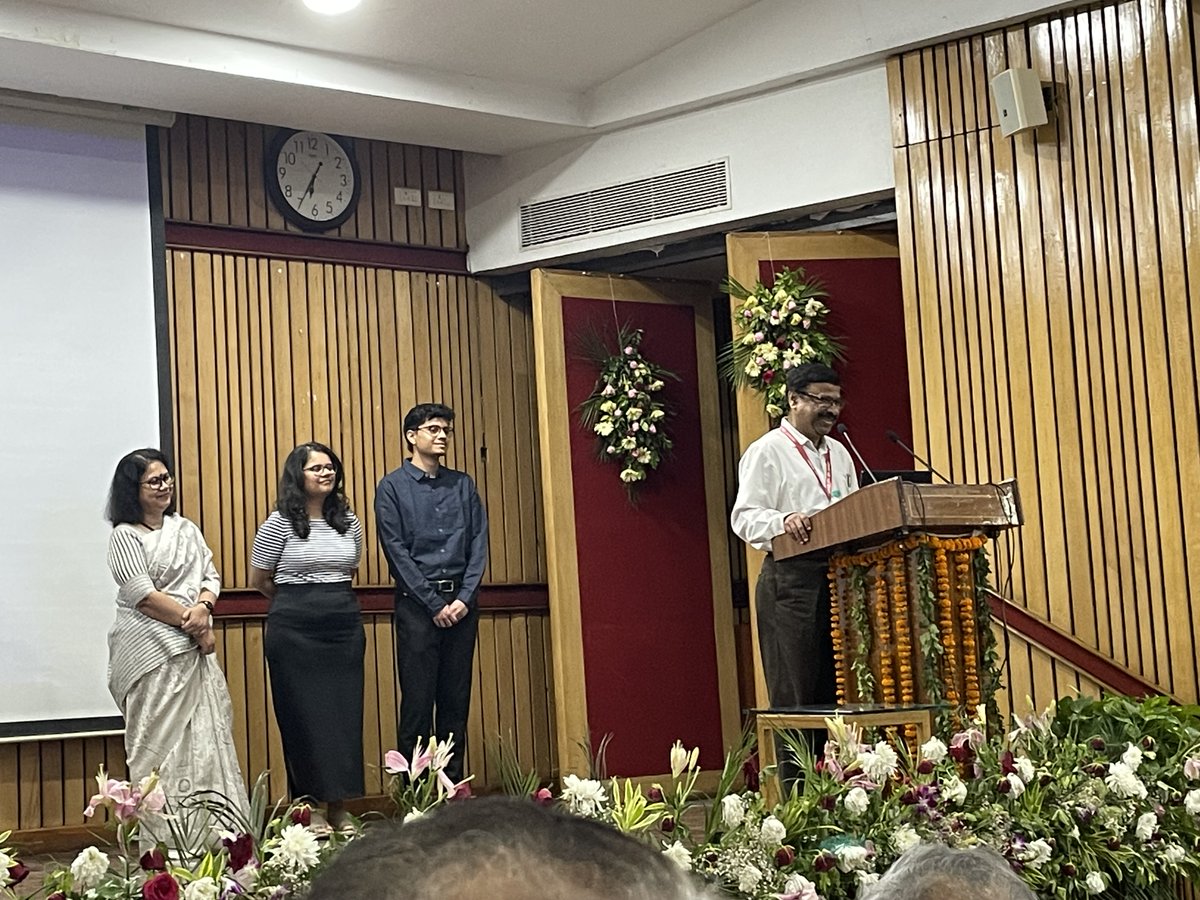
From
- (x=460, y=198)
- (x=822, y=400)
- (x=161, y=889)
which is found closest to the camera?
(x=161, y=889)

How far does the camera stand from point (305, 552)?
571 centimetres

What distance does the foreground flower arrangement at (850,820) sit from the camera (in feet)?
7.79

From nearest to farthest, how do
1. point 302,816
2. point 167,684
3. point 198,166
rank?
point 302,816, point 167,684, point 198,166

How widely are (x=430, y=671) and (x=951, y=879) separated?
506 cm

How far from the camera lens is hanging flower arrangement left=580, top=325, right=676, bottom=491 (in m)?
7.42

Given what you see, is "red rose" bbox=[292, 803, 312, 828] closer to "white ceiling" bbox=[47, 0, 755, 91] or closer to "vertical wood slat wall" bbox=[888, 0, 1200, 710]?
"vertical wood slat wall" bbox=[888, 0, 1200, 710]

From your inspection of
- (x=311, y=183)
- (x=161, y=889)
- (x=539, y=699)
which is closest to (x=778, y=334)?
(x=539, y=699)

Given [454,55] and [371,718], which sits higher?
[454,55]

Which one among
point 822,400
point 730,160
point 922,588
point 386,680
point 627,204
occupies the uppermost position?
point 730,160

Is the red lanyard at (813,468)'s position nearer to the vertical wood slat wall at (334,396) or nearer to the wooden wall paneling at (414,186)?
the vertical wood slat wall at (334,396)

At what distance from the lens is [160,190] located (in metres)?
6.75

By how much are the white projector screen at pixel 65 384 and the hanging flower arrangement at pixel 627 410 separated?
206cm

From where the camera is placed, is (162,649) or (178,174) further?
(178,174)

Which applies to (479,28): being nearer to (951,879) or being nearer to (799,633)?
(799,633)
